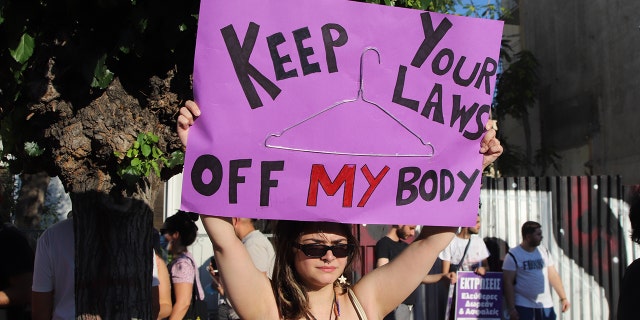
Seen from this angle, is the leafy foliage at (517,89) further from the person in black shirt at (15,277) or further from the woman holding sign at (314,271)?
the woman holding sign at (314,271)

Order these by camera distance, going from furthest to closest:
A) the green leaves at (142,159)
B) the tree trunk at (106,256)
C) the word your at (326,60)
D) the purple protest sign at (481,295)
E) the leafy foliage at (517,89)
A: the leafy foliage at (517,89), the purple protest sign at (481,295), the tree trunk at (106,256), the green leaves at (142,159), the word your at (326,60)

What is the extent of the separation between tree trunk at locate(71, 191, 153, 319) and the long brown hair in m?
1.01

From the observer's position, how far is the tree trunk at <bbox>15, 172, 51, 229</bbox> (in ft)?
35.8

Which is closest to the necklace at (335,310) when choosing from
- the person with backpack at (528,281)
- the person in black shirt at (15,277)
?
the person in black shirt at (15,277)

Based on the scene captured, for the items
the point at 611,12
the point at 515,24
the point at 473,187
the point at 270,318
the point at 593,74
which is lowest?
the point at 270,318

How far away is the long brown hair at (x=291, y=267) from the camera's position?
113 inches

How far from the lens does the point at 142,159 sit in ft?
11.9

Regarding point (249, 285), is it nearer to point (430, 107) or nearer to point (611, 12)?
point (430, 107)

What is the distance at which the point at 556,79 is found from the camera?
19703 millimetres

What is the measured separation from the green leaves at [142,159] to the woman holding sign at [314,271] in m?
0.85

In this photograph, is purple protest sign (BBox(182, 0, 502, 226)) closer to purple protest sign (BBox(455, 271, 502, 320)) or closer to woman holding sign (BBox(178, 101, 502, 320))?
woman holding sign (BBox(178, 101, 502, 320))

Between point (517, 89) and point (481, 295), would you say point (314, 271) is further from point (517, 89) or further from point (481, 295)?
point (517, 89)

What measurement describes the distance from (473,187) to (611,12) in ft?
49.0

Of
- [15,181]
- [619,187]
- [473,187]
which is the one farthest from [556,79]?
[473,187]
